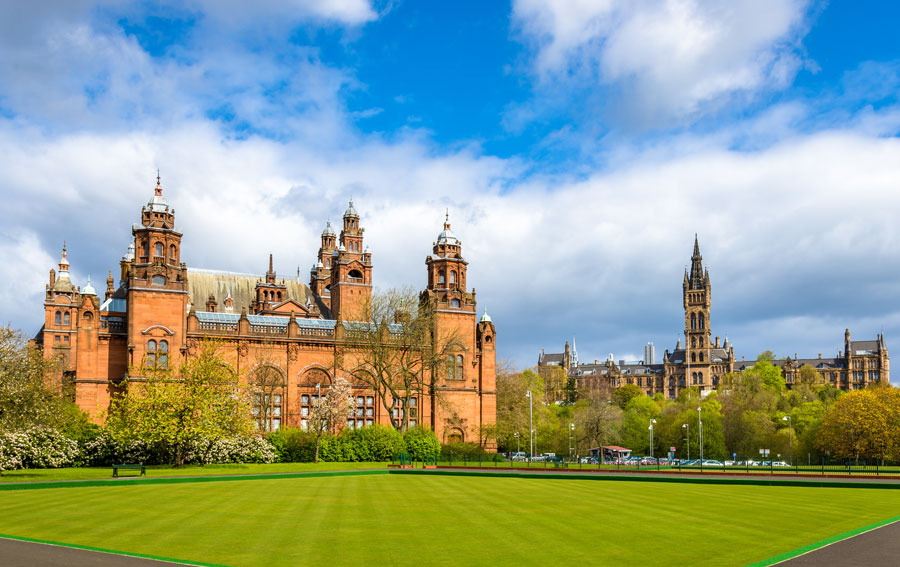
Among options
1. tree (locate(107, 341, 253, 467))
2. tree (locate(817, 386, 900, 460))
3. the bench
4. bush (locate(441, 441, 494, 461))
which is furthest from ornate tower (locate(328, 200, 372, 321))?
tree (locate(817, 386, 900, 460))

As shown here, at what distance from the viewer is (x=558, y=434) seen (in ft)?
354

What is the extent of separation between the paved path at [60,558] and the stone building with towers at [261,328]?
134 feet

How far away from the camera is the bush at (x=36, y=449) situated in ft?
148

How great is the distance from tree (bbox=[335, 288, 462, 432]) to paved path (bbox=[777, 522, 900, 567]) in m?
52.7

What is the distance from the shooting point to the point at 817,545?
17422mm

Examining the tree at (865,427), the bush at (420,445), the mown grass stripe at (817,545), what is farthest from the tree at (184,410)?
the tree at (865,427)

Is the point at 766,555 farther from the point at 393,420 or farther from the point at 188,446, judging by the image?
the point at 393,420

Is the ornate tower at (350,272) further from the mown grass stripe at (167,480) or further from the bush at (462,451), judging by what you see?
the mown grass stripe at (167,480)

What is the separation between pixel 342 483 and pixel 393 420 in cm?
3603

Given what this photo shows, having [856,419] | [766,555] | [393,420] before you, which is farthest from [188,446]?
[856,419]

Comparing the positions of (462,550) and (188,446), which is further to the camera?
(188,446)

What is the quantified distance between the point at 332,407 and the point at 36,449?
23.5 metres

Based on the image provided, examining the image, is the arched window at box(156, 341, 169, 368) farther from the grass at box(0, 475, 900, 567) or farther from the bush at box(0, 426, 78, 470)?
the grass at box(0, 475, 900, 567)

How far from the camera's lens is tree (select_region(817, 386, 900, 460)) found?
77.5 m
